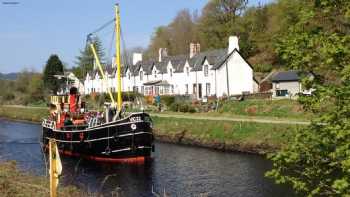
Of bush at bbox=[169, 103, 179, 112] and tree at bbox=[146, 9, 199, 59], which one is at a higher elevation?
tree at bbox=[146, 9, 199, 59]

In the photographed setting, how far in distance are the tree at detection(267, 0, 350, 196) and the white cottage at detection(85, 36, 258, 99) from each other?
2275 inches

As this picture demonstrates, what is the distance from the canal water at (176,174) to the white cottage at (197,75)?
2940 centimetres

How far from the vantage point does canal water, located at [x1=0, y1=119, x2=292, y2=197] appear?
992 inches

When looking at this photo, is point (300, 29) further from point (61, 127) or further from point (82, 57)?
point (82, 57)

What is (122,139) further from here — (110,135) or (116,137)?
(110,135)

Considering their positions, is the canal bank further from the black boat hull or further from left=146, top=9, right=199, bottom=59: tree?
left=146, top=9, right=199, bottom=59: tree

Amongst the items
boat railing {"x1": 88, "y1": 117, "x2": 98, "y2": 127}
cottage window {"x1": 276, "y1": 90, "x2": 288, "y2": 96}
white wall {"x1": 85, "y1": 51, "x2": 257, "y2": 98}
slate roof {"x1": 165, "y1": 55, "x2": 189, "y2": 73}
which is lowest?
boat railing {"x1": 88, "y1": 117, "x2": 98, "y2": 127}

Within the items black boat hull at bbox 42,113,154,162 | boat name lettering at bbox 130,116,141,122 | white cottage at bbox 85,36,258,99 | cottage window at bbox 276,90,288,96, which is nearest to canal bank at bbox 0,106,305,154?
black boat hull at bbox 42,113,154,162

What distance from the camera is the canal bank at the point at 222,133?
126 ft

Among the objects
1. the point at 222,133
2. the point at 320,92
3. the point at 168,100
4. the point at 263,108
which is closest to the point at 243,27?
the point at 168,100

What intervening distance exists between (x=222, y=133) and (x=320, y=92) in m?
34.6

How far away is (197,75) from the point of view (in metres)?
74.3

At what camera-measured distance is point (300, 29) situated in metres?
9.80

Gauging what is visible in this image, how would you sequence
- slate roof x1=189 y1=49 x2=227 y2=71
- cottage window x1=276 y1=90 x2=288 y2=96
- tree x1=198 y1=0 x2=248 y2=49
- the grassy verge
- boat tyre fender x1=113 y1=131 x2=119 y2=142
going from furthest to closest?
1. tree x1=198 y1=0 x2=248 y2=49
2. the grassy verge
3. slate roof x1=189 y1=49 x2=227 y2=71
4. cottage window x1=276 y1=90 x2=288 y2=96
5. boat tyre fender x1=113 y1=131 x2=119 y2=142
